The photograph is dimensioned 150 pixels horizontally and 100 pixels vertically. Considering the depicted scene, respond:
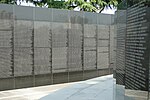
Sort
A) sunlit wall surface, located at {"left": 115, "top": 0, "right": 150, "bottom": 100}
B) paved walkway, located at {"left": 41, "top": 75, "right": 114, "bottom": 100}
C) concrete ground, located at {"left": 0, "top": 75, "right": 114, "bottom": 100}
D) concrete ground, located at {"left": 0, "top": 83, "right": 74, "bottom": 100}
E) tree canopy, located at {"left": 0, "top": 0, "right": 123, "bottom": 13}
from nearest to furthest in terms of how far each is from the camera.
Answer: sunlit wall surface, located at {"left": 115, "top": 0, "right": 150, "bottom": 100}, paved walkway, located at {"left": 41, "top": 75, "right": 114, "bottom": 100}, concrete ground, located at {"left": 0, "top": 75, "right": 114, "bottom": 100}, concrete ground, located at {"left": 0, "top": 83, "right": 74, "bottom": 100}, tree canopy, located at {"left": 0, "top": 0, "right": 123, "bottom": 13}

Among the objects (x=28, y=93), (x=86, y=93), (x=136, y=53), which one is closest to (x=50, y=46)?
(x=28, y=93)

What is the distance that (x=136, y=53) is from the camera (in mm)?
4383

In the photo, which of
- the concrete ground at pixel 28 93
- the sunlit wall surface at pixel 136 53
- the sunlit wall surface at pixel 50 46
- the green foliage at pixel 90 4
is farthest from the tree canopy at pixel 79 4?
the sunlit wall surface at pixel 136 53

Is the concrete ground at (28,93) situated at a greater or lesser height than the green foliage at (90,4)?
lesser

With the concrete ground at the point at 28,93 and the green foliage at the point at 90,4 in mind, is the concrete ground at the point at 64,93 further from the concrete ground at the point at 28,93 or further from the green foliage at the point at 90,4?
the green foliage at the point at 90,4

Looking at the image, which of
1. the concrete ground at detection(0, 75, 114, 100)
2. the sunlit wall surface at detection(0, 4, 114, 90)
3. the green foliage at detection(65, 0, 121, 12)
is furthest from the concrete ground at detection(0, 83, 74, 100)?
the green foliage at detection(65, 0, 121, 12)

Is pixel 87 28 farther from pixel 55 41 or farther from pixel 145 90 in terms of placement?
pixel 145 90

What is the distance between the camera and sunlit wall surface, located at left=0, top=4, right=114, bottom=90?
408 inches

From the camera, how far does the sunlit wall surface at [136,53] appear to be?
406 centimetres

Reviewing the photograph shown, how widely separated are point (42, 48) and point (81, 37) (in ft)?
6.52

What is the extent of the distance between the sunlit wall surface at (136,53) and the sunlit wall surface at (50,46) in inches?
236

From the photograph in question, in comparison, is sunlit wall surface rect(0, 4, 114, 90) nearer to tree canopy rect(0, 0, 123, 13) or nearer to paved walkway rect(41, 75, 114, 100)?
paved walkway rect(41, 75, 114, 100)

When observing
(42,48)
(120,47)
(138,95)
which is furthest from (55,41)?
(138,95)

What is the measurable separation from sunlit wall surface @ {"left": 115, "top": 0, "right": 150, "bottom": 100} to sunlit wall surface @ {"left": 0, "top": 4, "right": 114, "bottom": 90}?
19.7 feet
